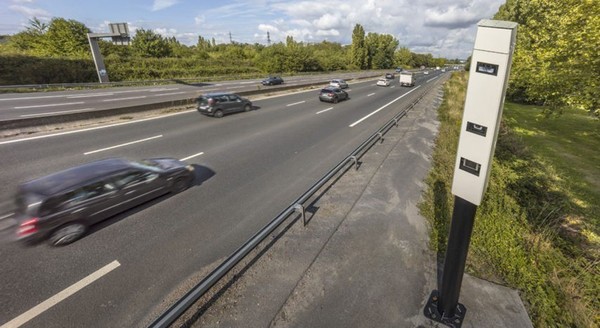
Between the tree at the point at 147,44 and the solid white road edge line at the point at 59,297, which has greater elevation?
the tree at the point at 147,44

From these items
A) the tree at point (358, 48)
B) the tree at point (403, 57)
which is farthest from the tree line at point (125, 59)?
the tree at point (403, 57)

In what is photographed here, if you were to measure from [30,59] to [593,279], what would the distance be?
4793 centimetres

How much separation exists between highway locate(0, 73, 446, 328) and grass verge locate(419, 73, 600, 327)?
3955 millimetres

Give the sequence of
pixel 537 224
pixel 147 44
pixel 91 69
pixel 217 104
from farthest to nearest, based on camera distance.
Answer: pixel 147 44, pixel 91 69, pixel 217 104, pixel 537 224

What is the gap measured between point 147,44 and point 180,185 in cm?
6689

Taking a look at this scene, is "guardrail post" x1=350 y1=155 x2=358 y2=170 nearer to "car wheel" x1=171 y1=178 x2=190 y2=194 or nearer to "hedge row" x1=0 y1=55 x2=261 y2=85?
"car wheel" x1=171 y1=178 x2=190 y2=194

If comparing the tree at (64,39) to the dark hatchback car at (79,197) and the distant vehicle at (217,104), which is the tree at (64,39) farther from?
the dark hatchback car at (79,197)

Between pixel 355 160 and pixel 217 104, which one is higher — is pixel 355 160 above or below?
below

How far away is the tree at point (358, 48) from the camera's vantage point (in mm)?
98012

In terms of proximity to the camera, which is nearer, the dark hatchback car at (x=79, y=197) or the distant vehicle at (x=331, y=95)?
the dark hatchback car at (x=79, y=197)

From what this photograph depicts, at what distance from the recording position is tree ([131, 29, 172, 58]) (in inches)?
2360

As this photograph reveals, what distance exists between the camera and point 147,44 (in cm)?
6022

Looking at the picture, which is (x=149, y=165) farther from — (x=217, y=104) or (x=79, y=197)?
(x=217, y=104)

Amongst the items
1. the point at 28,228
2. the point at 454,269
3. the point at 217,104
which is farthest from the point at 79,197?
the point at 217,104
